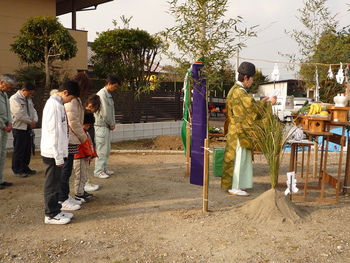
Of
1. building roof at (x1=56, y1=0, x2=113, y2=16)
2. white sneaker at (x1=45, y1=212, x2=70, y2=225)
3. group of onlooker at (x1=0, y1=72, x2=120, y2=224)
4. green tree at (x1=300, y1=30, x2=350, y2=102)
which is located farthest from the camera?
building roof at (x1=56, y1=0, x2=113, y2=16)

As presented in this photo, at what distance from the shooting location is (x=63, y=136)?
12.7 feet

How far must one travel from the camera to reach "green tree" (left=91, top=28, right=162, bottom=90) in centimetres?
1416

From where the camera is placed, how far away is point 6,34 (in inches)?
496

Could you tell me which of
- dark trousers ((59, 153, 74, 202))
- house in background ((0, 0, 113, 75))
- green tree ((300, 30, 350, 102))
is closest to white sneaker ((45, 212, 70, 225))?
dark trousers ((59, 153, 74, 202))

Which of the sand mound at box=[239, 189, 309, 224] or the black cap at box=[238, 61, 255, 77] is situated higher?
the black cap at box=[238, 61, 255, 77]

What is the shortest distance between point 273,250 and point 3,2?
12745 millimetres

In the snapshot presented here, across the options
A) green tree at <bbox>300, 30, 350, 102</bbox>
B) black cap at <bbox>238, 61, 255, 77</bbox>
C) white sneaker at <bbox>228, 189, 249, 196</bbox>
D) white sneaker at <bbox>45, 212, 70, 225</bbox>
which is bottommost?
white sneaker at <bbox>45, 212, 70, 225</bbox>

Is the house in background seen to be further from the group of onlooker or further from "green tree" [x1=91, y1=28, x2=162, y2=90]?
the group of onlooker

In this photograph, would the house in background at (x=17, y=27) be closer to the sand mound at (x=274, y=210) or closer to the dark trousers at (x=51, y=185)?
the dark trousers at (x=51, y=185)

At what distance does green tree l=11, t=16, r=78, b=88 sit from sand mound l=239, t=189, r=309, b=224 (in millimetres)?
8470

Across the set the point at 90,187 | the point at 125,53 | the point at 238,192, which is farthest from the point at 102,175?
the point at 125,53

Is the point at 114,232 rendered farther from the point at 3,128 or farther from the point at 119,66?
the point at 119,66

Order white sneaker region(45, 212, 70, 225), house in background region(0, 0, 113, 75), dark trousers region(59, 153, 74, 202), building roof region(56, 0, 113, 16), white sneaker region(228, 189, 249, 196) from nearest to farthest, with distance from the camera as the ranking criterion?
white sneaker region(45, 212, 70, 225)
dark trousers region(59, 153, 74, 202)
white sneaker region(228, 189, 249, 196)
house in background region(0, 0, 113, 75)
building roof region(56, 0, 113, 16)

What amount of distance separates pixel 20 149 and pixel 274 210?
4.35m
